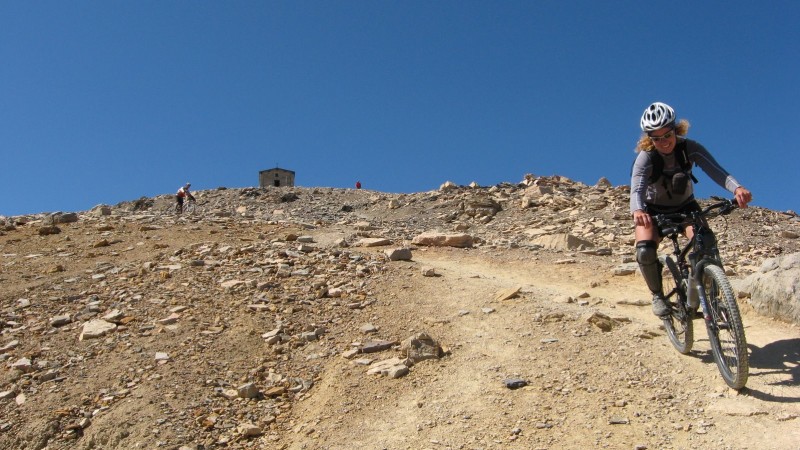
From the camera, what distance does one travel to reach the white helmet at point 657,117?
4.72 metres

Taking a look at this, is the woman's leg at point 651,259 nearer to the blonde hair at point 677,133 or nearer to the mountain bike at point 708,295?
the mountain bike at point 708,295

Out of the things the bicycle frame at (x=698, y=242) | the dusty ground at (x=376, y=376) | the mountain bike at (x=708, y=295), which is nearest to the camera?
the mountain bike at (x=708, y=295)

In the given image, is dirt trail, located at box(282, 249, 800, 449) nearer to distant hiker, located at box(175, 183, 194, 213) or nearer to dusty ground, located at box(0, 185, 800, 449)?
dusty ground, located at box(0, 185, 800, 449)

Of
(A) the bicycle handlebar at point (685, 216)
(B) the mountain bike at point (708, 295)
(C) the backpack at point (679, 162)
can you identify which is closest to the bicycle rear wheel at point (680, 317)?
(B) the mountain bike at point (708, 295)

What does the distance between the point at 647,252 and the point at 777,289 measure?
2050 millimetres

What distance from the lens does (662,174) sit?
493 centimetres

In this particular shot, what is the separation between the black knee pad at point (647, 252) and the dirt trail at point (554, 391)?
85cm

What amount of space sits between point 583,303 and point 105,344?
5.46 m

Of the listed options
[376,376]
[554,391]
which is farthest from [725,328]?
[376,376]

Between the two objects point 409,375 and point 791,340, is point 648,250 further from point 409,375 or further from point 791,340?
point 409,375

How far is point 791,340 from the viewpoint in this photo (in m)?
5.02

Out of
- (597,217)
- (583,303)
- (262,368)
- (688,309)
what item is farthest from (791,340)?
(597,217)

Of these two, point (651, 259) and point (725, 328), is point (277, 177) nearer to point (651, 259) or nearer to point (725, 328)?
point (651, 259)

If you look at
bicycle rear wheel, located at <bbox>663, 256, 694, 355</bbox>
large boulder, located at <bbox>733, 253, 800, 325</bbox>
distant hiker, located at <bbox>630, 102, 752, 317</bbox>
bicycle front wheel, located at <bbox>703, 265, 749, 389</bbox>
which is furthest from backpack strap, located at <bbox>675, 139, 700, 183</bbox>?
large boulder, located at <bbox>733, 253, 800, 325</bbox>
